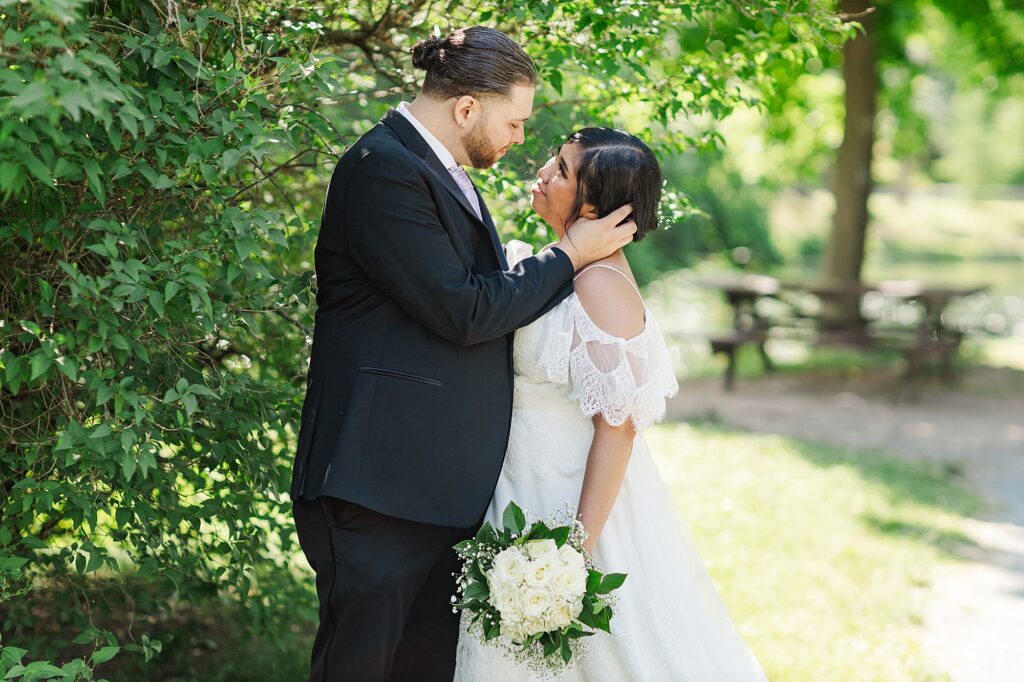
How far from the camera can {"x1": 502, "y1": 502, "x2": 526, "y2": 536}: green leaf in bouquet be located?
250cm

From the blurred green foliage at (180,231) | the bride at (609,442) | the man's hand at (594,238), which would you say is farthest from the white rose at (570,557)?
the blurred green foliage at (180,231)

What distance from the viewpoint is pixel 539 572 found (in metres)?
2.35

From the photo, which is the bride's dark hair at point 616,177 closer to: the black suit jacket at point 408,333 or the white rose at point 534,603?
the black suit jacket at point 408,333

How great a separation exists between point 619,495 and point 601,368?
473 mm

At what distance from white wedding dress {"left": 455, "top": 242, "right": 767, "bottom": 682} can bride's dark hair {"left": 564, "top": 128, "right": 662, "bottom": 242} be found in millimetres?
284

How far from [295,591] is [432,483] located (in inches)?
63.8

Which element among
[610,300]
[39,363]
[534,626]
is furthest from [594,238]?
[39,363]

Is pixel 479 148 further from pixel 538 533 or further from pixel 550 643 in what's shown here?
pixel 550 643

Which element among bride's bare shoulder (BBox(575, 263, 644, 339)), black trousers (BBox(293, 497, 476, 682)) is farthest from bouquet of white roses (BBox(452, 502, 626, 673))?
bride's bare shoulder (BBox(575, 263, 644, 339))

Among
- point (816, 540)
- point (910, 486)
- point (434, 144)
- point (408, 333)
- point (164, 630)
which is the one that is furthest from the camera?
point (910, 486)

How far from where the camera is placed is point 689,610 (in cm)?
296

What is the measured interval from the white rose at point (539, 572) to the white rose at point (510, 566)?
0.02m

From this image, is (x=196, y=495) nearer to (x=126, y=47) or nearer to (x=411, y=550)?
(x=411, y=550)

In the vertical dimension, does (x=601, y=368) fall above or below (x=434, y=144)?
below
